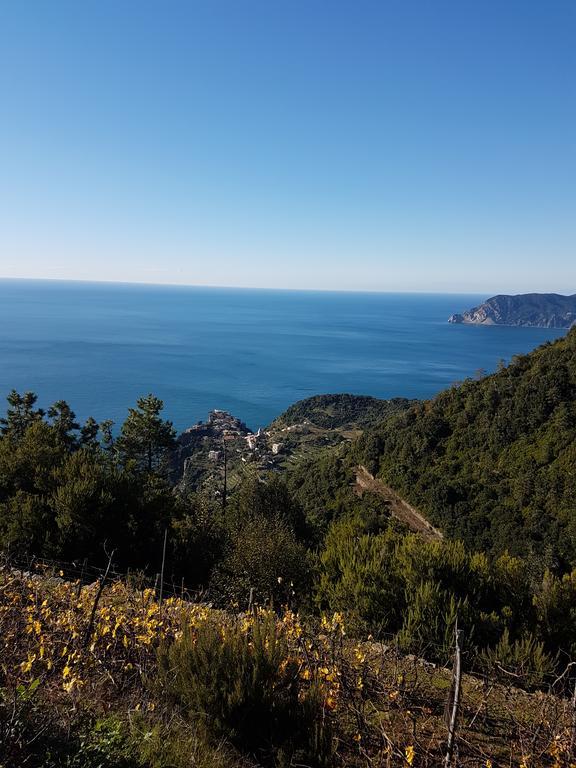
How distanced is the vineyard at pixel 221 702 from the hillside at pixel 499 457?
2086cm

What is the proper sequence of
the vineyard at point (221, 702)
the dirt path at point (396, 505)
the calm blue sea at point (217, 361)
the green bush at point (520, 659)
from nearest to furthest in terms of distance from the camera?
the vineyard at point (221, 702) < the green bush at point (520, 659) < the dirt path at point (396, 505) < the calm blue sea at point (217, 361)

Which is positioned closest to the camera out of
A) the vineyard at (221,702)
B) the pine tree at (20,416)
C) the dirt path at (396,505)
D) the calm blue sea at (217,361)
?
the vineyard at (221,702)

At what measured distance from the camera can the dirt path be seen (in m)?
29.9

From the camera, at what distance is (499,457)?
3158 centimetres

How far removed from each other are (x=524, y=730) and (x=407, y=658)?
235cm

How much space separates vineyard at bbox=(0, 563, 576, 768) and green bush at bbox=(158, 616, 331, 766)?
1 cm

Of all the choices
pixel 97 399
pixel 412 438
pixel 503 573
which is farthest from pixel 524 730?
pixel 97 399

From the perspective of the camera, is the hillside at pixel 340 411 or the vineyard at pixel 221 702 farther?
the hillside at pixel 340 411

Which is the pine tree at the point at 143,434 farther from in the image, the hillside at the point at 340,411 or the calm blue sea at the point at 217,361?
the hillside at the point at 340,411

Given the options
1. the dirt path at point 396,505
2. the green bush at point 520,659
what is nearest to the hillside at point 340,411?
the dirt path at point 396,505

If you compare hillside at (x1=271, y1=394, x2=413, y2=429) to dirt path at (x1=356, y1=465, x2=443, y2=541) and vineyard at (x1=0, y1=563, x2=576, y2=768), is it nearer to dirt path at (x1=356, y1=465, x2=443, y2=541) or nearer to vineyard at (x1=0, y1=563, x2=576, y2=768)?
dirt path at (x1=356, y1=465, x2=443, y2=541)

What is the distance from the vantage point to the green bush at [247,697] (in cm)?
445

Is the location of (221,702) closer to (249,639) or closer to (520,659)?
(249,639)

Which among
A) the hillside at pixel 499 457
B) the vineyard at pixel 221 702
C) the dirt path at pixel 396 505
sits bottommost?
the dirt path at pixel 396 505
